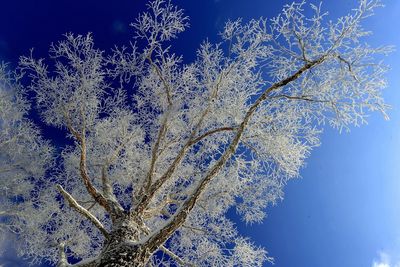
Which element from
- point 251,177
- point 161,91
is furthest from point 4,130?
point 251,177

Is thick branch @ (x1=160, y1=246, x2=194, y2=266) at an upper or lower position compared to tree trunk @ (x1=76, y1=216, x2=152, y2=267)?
upper

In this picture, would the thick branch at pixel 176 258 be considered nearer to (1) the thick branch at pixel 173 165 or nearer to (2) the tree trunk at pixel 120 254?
(1) the thick branch at pixel 173 165

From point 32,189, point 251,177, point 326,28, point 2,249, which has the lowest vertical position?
point 2,249

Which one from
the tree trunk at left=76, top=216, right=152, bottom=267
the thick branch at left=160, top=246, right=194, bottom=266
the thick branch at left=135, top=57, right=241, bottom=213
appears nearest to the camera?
the tree trunk at left=76, top=216, right=152, bottom=267

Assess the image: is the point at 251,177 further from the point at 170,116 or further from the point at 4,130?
the point at 4,130

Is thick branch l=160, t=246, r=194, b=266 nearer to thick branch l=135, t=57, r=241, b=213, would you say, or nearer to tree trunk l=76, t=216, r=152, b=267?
thick branch l=135, t=57, r=241, b=213

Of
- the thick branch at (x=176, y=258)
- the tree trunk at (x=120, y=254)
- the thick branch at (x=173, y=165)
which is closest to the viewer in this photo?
the tree trunk at (x=120, y=254)

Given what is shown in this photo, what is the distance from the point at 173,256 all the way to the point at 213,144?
2808mm

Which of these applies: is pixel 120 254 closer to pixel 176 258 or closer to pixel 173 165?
pixel 173 165

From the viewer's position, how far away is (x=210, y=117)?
7723 millimetres

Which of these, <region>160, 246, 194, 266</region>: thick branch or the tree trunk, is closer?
the tree trunk

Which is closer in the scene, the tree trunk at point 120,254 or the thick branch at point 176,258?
the tree trunk at point 120,254

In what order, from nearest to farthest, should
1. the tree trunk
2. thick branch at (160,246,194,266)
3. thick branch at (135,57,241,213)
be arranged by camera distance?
the tree trunk, thick branch at (135,57,241,213), thick branch at (160,246,194,266)

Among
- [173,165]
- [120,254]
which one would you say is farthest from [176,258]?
[120,254]
